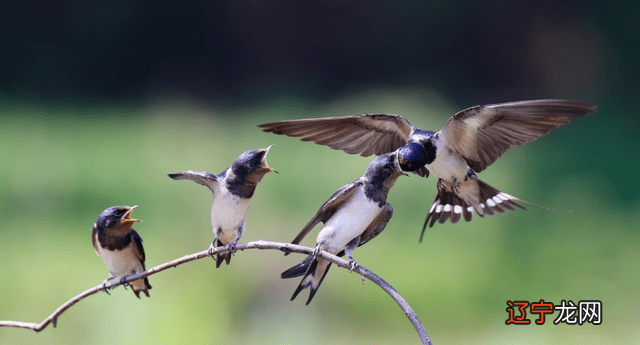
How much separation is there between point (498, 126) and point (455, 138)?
0.09 m

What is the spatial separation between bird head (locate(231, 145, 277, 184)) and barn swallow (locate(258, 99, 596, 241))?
0.10m

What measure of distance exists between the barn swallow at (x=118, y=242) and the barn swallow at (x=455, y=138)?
49 cm

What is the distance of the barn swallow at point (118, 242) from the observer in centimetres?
137

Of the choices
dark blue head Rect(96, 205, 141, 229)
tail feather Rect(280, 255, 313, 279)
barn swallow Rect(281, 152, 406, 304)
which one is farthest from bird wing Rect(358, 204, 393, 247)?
dark blue head Rect(96, 205, 141, 229)

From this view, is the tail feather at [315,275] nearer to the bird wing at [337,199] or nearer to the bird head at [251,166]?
the bird wing at [337,199]

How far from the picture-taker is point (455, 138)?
49.1 inches

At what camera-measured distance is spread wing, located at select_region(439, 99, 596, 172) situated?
1.00m

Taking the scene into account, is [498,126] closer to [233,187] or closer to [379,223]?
[379,223]

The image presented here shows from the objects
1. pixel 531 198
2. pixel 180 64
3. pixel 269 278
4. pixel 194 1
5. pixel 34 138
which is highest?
pixel 194 1

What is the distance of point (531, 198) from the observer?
3.68 m

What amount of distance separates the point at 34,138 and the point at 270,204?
1.93 meters

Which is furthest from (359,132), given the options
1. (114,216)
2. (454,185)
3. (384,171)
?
(114,216)

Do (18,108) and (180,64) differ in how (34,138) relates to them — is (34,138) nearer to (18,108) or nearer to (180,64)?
(18,108)

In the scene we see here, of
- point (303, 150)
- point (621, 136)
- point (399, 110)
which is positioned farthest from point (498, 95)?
point (303, 150)
